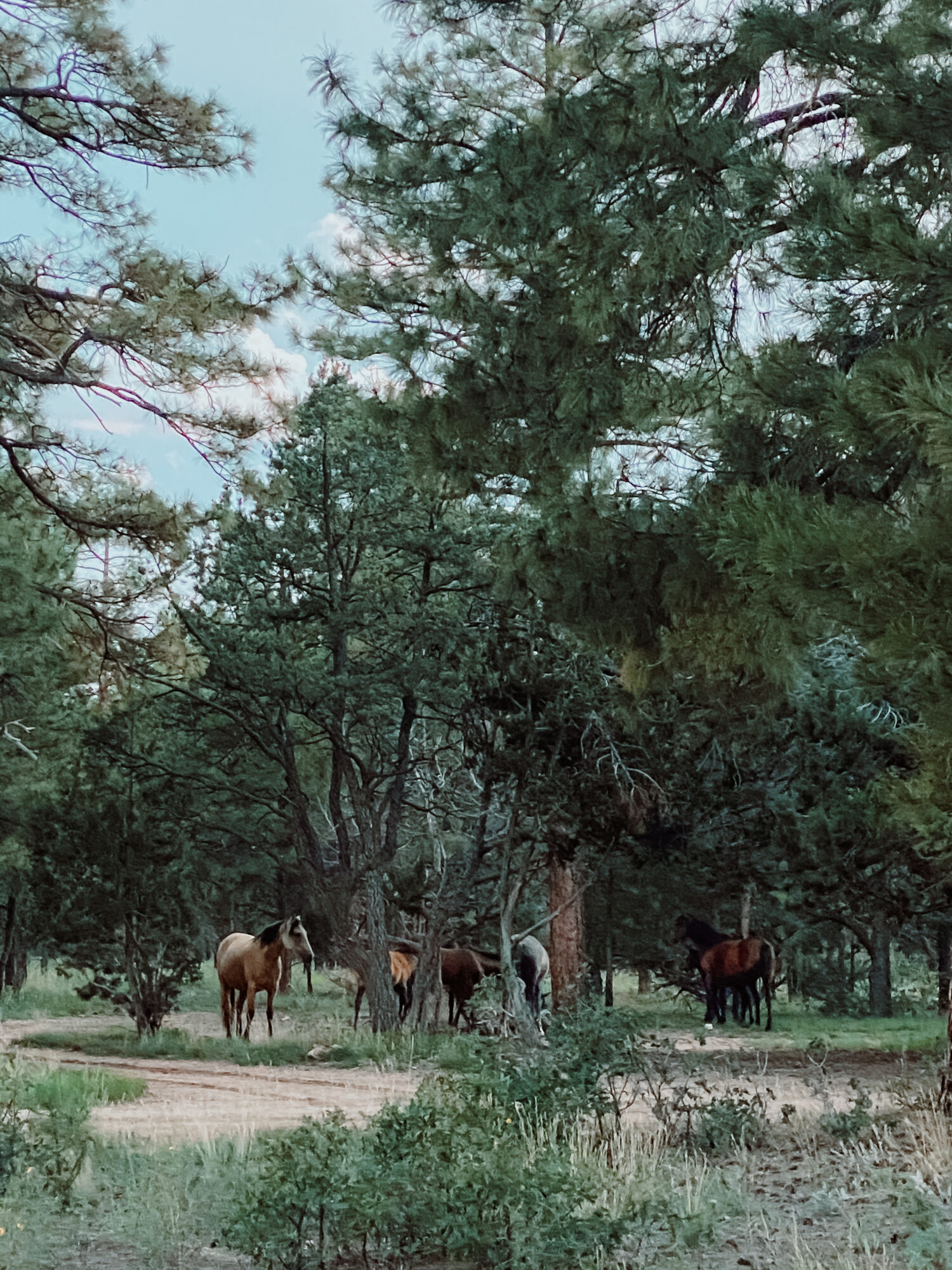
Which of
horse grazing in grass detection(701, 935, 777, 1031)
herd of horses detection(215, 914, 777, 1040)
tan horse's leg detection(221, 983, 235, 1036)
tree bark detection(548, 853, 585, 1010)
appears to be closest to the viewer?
tree bark detection(548, 853, 585, 1010)

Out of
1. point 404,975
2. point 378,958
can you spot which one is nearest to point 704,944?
point 404,975

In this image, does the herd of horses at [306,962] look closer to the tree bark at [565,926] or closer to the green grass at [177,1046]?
the green grass at [177,1046]

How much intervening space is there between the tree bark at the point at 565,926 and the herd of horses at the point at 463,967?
1.45ft

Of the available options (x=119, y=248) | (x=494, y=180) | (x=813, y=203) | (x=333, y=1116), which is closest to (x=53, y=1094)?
(x=333, y=1116)

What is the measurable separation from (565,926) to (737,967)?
357 cm

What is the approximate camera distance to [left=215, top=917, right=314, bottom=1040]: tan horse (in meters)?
14.8

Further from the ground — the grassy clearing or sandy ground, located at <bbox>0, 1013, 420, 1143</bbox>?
the grassy clearing

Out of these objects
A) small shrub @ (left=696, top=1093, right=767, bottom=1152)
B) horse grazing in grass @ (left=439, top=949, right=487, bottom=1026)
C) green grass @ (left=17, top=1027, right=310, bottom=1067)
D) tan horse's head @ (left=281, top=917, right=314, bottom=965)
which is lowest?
green grass @ (left=17, top=1027, right=310, bottom=1067)

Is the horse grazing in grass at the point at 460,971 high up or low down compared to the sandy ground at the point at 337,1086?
Result: up

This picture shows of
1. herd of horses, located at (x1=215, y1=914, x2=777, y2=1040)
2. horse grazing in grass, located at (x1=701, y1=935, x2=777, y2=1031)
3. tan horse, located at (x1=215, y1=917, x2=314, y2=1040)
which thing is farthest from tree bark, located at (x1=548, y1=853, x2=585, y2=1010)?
horse grazing in grass, located at (x1=701, y1=935, x2=777, y2=1031)

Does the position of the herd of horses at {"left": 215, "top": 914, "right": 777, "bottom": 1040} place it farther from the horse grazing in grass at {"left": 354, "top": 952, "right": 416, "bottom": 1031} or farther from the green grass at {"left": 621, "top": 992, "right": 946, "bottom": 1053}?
the green grass at {"left": 621, "top": 992, "right": 946, "bottom": 1053}

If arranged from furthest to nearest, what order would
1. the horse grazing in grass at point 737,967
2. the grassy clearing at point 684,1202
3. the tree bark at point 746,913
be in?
the tree bark at point 746,913 < the horse grazing in grass at point 737,967 < the grassy clearing at point 684,1202

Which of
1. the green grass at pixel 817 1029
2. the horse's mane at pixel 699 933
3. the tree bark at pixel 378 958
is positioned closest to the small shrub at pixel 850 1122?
the green grass at pixel 817 1029

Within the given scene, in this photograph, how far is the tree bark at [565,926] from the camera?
14398mm
